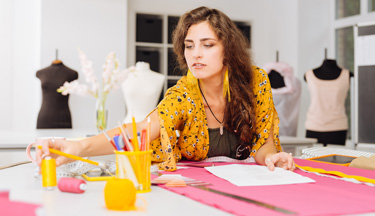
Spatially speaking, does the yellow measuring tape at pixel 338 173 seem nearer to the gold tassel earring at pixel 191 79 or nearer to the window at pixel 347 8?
the gold tassel earring at pixel 191 79

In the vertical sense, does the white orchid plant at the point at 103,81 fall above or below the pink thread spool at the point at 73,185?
above

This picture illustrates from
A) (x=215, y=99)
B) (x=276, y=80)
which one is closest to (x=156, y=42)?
(x=276, y=80)

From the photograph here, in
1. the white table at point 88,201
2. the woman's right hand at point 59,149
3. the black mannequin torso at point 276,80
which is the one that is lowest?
the white table at point 88,201

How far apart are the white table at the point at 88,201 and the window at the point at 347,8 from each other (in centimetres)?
511

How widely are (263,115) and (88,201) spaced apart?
1.04 m

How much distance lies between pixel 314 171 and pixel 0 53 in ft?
15.9

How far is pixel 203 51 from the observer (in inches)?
66.7

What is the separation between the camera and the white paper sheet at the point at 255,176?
1.18m

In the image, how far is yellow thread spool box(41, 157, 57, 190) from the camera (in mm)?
1100

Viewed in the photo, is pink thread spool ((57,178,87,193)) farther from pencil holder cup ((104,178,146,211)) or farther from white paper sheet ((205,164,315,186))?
white paper sheet ((205,164,315,186))

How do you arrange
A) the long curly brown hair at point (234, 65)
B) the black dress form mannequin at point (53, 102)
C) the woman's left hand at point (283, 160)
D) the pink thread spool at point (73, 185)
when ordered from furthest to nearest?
the black dress form mannequin at point (53, 102), the long curly brown hair at point (234, 65), the woman's left hand at point (283, 160), the pink thread spool at point (73, 185)

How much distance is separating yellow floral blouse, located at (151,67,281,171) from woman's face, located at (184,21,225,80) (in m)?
0.11

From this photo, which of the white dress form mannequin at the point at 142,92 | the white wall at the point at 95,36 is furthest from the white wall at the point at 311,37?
the white dress form mannequin at the point at 142,92

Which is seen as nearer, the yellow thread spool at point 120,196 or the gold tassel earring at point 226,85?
the yellow thread spool at point 120,196
